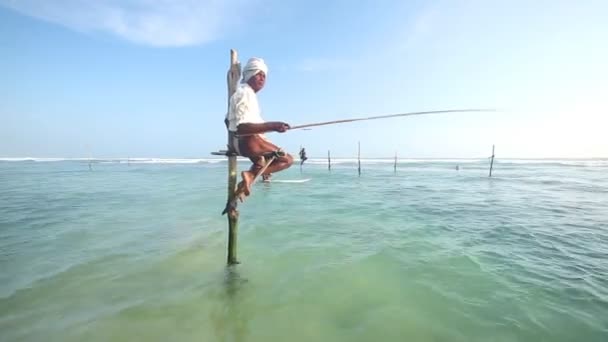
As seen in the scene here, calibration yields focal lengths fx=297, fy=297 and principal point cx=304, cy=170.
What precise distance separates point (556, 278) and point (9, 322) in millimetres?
6881

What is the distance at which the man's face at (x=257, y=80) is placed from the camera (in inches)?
147

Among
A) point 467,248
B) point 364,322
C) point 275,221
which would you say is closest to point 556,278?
point 467,248

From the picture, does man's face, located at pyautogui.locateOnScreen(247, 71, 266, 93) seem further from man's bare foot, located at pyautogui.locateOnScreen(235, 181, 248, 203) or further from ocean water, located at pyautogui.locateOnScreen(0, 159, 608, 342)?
ocean water, located at pyautogui.locateOnScreen(0, 159, 608, 342)

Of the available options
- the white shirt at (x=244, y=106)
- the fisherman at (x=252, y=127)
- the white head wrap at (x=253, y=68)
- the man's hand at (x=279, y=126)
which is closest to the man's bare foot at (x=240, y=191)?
the fisherman at (x=252, y=127)

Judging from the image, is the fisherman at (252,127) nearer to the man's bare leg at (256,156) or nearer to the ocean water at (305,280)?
the man's bare leg at (256,156)

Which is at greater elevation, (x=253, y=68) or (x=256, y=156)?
(x=253, y=68)

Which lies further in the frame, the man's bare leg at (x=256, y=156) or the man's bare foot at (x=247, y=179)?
the man's bare foot at (x=247, y=179)

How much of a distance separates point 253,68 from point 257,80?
0.15 metres

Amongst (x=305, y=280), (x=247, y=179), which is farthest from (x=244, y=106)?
(x=305, y=280)

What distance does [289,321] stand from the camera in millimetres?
3135

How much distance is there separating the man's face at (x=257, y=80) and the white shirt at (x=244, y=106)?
0.09 meters

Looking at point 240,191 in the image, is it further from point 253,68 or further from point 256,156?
point 253,68

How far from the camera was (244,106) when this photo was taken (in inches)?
142

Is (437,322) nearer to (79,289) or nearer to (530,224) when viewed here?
(79,289)
